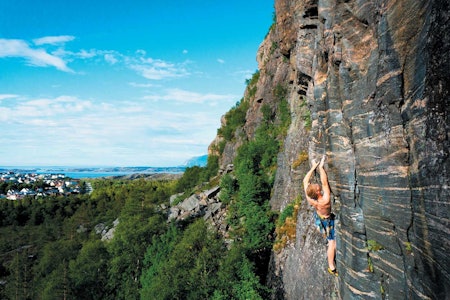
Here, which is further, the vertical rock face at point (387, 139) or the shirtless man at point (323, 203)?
the shirtless man at point (323, 203)

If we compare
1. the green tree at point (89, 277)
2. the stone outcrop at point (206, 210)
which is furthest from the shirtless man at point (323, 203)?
the green tree at point (89, 277)

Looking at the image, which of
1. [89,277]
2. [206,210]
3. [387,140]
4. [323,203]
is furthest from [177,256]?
[387,140]

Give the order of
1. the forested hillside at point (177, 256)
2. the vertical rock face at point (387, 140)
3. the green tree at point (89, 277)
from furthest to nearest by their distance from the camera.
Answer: the green tree at point (89, 277)
the forested hillside at point (177, 256)
the vertical rock face at point (387, 140)

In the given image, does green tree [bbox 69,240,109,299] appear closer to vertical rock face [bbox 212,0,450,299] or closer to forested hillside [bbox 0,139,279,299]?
forested hillside [bbox 0,139,279,299]

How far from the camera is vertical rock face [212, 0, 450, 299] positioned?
6.67m

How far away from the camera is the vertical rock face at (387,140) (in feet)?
21.9

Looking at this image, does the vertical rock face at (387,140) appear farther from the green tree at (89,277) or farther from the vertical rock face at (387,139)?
the green tree at (89,277)

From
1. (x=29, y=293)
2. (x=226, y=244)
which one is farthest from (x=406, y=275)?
(x=29, y=293)

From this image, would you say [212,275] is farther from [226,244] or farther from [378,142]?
[378,142]

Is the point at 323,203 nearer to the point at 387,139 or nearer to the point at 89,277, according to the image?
the point at 387,139

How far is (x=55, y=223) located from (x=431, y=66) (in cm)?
10373

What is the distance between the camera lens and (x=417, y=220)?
782 centimetres

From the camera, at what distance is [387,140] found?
8.96 m

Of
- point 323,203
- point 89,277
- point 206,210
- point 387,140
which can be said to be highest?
point 387,140
